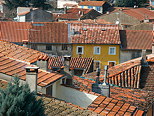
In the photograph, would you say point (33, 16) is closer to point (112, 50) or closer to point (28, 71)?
point (112, 50)

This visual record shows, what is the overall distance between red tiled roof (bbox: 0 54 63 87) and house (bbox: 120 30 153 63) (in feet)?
100

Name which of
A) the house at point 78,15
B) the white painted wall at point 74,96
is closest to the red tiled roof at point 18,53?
the white painted wall at point 74,96

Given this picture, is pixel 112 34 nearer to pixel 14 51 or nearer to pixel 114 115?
pixel 14 51

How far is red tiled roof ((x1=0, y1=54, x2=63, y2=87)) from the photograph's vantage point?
1126 cm

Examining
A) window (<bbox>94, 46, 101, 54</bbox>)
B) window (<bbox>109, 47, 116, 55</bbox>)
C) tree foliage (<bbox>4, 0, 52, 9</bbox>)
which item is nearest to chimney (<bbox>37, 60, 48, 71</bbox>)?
window (<bbox>94, 46, 101, 54</bbox>)

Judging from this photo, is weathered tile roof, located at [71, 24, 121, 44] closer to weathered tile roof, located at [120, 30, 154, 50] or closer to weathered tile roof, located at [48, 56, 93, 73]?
weathered tile roof, located at [120, 30, 154, 50]

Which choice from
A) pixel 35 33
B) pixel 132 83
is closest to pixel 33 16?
pixel 35 33

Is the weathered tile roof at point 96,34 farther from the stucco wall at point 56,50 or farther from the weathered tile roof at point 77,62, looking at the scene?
the weathered tile roof at point 77,62

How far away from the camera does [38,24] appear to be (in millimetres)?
45406

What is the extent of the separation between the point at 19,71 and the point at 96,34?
3179cm

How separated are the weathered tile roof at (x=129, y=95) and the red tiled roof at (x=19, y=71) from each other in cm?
178

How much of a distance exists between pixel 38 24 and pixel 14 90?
38215 millimetres

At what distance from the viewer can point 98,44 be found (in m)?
42.6

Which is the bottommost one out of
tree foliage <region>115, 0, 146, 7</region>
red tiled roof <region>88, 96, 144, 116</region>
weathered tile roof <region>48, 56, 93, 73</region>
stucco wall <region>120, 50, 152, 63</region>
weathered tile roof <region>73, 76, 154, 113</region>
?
stucco wall <region>120, 50, 152, 63</region>
